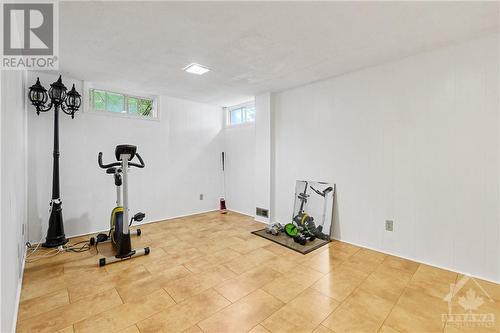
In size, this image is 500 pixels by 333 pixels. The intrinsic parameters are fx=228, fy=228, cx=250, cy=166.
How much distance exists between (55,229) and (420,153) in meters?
4.81

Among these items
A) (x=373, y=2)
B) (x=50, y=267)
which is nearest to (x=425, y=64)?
(x=373, y=2)

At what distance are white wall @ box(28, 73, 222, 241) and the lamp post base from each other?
301 millimetres

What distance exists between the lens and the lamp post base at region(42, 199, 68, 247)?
3.11m

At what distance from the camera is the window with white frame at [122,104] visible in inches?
153

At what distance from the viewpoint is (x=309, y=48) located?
2561 millimetres

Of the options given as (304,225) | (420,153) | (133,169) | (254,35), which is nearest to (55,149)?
(133,169)

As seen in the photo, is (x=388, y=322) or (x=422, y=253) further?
(x=422, y=253)

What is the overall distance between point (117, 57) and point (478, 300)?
4458 mm

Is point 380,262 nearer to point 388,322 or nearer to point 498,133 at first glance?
point 388,322

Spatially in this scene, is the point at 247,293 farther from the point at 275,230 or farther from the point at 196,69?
the point at 196,69

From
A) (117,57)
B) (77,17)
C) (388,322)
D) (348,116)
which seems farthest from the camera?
(348,116)
